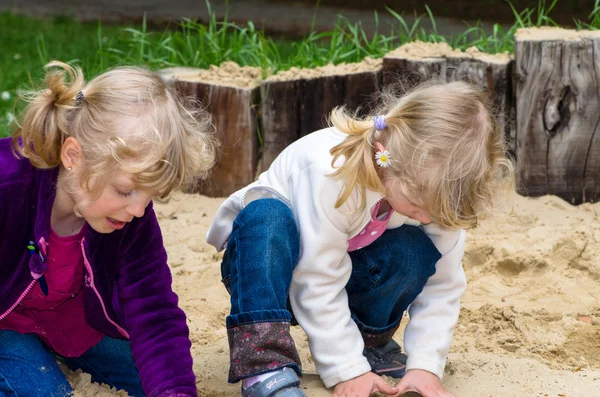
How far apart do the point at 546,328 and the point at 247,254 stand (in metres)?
1.07

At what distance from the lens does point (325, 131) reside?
7.86 feet

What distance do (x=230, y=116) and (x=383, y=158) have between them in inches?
65.2

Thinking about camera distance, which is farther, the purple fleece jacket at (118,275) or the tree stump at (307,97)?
the tree stump at (307,97)

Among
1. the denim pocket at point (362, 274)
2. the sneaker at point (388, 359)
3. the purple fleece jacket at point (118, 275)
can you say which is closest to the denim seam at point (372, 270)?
the denim pocket at point (362, 274)

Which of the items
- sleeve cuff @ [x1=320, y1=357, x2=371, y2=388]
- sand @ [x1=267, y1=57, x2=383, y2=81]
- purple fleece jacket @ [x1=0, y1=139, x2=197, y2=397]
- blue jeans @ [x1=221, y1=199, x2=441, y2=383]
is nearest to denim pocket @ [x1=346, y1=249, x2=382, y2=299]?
blue jeans @ [x1=221, y1=199, x2=441, y2=383]

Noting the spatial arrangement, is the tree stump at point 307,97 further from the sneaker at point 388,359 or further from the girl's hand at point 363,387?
the girl's hand at point 363,387

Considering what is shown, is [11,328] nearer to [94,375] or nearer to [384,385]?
[94,375]

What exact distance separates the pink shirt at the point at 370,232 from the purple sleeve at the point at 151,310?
479 mm

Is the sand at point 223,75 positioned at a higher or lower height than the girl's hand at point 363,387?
higher

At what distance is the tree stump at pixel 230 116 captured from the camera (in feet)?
12.0

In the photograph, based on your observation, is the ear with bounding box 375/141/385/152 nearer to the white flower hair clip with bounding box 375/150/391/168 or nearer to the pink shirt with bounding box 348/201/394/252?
the white flower hair clip with bounding box 375/150/391/168

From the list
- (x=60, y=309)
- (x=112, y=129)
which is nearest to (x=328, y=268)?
(x=112, y=129)

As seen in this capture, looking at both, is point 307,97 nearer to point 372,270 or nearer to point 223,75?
point 223,75

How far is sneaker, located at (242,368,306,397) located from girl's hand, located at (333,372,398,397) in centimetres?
13
